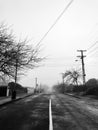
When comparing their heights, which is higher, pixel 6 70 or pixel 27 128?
pixel 6 70

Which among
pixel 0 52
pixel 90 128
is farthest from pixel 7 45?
pixel 90 128

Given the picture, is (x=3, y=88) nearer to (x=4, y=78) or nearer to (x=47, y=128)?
(x=4, y=78)

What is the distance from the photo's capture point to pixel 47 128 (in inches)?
231

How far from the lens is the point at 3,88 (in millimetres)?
35000

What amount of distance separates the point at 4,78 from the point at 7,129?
12248 millimetres

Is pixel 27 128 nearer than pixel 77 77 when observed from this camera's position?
Yes

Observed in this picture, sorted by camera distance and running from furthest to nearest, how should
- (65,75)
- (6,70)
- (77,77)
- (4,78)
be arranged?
(65,75), (77,77), (4,78), (6,70)

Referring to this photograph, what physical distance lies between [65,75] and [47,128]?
2779 inches

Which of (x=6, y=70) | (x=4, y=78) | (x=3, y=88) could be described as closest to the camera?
(x=6, y=70)

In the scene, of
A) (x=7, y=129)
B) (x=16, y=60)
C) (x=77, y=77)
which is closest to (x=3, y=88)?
(x=16, y=60)

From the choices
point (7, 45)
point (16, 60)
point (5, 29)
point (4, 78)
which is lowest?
point (4, 78)

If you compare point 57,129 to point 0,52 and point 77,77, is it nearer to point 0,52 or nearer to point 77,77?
point 0,52

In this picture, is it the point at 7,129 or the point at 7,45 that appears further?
the point at 7,45

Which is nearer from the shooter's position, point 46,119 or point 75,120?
point 75,120
